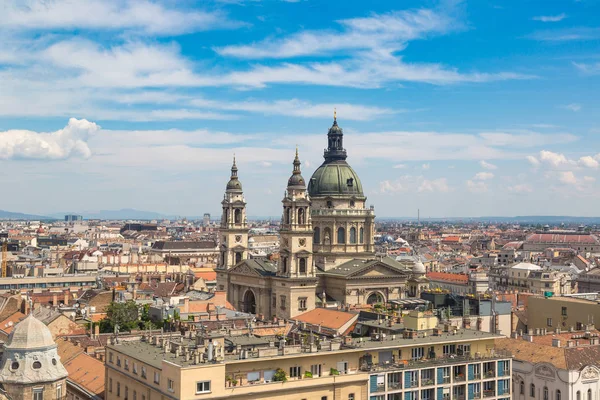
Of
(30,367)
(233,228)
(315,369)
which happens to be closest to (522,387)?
(315,369)

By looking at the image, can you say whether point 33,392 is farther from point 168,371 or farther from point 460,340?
point 460,340

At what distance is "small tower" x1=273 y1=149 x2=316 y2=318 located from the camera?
109m

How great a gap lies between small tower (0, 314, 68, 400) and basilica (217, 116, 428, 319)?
5775cm

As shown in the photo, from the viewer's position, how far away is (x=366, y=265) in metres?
114

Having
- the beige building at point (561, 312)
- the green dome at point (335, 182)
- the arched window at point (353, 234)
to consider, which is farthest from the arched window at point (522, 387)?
the green dome at point (335, 182)

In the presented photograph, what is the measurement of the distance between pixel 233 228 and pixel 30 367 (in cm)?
7852

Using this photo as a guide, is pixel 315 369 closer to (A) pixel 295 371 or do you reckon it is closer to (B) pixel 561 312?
(A) pixel 295 371

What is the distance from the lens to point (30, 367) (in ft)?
166

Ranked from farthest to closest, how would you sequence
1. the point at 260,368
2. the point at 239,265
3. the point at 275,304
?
1. the point at 239,265
2. the point at 275,304
3. the point at 260,368

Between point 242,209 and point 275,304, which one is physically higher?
point 242,209

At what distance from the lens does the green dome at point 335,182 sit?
4857 inches

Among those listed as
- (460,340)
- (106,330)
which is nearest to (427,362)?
(460,340)

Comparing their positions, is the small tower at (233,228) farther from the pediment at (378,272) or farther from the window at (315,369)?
the window at (315,369)

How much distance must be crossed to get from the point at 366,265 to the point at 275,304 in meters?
14.0
